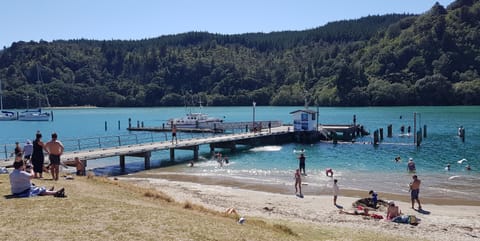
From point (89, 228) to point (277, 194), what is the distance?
18541mm

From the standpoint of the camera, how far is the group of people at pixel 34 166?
53.5ft

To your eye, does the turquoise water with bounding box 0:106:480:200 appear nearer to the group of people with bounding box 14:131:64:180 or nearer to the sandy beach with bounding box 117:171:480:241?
the sandy beach with bounding box 117:171:480:241

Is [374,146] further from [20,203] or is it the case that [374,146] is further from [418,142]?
[20,203]

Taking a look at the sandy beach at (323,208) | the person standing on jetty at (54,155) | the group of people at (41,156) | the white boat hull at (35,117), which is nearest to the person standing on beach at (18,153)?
the group of people at (41,156)

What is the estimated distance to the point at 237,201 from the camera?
2747 cm

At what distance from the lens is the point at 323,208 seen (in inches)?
1009

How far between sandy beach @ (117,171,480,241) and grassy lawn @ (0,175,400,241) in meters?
3.01

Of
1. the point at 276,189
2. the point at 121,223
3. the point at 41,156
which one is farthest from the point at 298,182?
the point at 121,223

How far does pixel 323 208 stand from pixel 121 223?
1422cm

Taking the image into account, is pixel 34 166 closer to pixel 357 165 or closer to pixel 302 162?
pixel 302 162

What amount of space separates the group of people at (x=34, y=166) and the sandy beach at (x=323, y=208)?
737 centimetres

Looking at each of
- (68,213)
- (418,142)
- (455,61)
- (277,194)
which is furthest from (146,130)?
(455,61)

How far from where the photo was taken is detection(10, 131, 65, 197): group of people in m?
16.3

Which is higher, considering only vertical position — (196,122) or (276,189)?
(196,122)
